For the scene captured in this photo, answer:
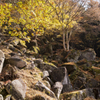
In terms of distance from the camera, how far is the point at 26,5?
8.91 ft

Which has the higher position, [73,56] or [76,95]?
[73,56]

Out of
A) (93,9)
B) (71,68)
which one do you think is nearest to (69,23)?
(93,9)

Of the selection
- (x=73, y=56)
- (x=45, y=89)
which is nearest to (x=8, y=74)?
(x=45, y=89)

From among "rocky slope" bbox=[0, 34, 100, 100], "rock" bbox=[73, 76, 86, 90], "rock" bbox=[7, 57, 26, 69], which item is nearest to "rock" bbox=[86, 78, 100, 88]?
"rocky slope" bbox=[0, 34, 100, 100]

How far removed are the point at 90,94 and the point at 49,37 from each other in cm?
1384

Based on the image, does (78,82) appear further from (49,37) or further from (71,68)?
(49,37)

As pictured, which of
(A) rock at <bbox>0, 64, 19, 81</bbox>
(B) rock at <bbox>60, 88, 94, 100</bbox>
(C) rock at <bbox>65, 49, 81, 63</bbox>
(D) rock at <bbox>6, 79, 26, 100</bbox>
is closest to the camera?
(D) rock at <bbox>6, 79, 26, 100</bbox>

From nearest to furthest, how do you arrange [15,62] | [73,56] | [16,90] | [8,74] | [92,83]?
[16,90], [8,74], [15,62], [92,83], [73,56]

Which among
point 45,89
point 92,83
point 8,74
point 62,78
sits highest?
point 8,74

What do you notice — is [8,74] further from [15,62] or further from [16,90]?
[15,62]

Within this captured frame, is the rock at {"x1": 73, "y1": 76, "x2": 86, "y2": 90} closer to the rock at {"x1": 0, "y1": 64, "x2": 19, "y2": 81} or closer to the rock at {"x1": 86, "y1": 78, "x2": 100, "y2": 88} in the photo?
the rock at {"x1": 86, "y1": 78, "x2": 100, "y2": 88}

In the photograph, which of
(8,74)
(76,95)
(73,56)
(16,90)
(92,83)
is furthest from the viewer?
(73,56)

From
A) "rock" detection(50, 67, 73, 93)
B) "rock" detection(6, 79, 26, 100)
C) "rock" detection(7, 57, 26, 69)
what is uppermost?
"rock" detection(7, 57, 26, 69)

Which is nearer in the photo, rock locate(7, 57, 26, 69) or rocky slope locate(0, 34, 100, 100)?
rocky slope locate(0, 34, 100, 100)
